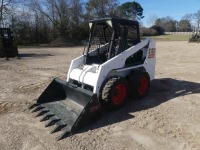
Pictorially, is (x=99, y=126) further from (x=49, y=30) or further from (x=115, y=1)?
(x=115, y=1)

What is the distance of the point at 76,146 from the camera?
147 inches

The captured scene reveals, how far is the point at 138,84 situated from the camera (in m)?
5.48

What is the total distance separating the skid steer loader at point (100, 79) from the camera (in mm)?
4480

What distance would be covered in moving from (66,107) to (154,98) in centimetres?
226

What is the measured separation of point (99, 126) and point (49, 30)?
26.5 m

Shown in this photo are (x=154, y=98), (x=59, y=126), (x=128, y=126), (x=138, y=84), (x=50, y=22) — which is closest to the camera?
(x=59, y=126)

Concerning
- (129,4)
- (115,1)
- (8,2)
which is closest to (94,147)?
(8,2)

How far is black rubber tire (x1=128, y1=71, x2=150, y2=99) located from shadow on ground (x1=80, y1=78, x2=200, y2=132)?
16 cm

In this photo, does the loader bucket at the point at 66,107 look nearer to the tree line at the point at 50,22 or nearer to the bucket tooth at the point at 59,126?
the bucket tooth at the point at 59,126

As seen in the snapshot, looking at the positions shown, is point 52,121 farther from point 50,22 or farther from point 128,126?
point 50,22

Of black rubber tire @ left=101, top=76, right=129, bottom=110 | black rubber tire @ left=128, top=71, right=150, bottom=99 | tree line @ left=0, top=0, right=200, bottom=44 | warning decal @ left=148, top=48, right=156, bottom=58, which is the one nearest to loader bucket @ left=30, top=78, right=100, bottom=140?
black rubber tire @ left=101, top=76, right=129, bottom=110

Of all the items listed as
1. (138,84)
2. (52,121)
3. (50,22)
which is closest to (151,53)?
(138,84)

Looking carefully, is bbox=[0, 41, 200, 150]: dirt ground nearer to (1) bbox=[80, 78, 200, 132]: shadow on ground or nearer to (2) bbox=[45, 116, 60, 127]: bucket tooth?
(1) bbox=[80, 78, 200, 132]: shadow on ground

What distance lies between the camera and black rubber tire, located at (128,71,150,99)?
5.42 meters
